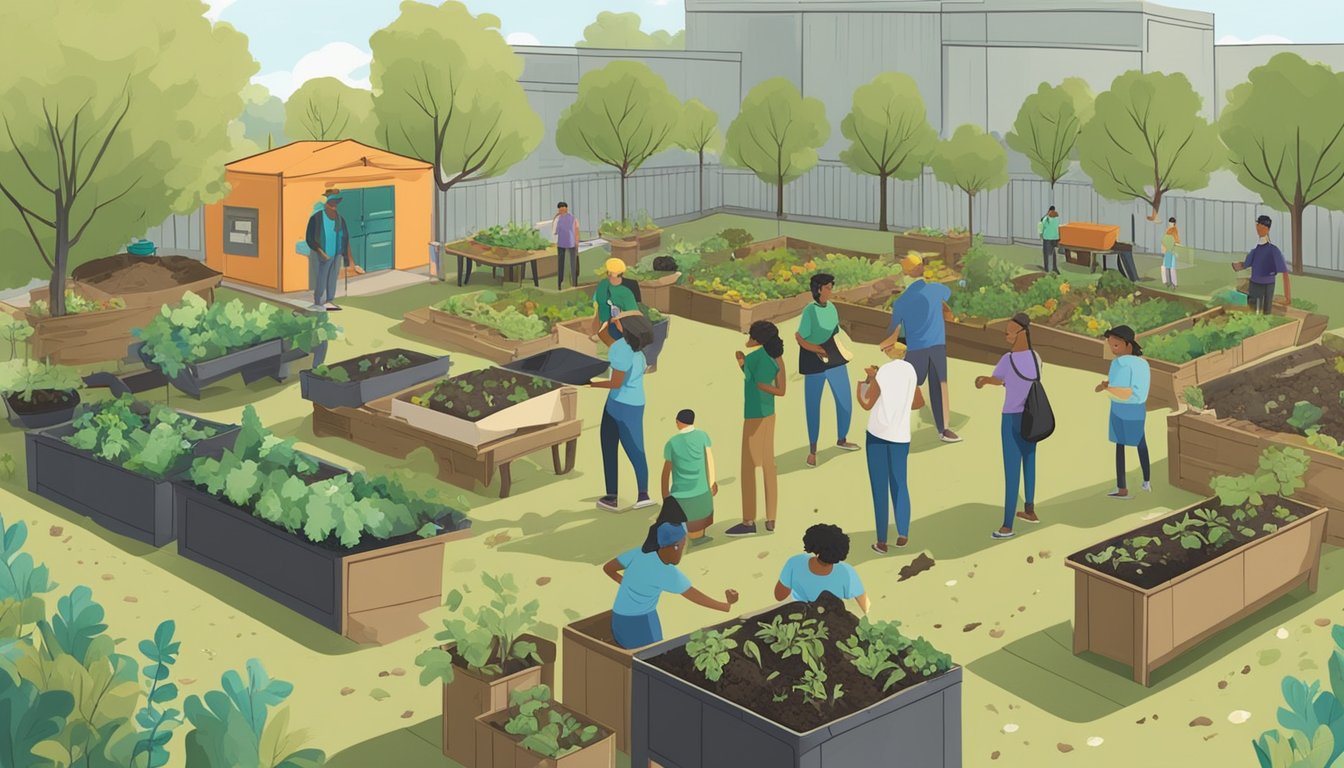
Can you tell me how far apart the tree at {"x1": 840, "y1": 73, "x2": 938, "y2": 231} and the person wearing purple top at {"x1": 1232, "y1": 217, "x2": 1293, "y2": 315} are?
1236 centimetres

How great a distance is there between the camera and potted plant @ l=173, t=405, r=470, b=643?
11750mm

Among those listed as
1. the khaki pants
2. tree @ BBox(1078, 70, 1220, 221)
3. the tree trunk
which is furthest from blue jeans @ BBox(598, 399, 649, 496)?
the tree trunk

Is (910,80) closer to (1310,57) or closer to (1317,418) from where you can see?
(1310,57)

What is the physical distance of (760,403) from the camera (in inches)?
533

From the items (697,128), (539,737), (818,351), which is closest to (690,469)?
(818,351)

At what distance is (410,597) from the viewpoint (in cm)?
1200

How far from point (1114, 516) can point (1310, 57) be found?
2513 centimetres

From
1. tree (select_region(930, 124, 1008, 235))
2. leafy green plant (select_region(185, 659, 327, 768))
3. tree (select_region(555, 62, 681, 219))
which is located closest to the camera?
leafy green plant (select_region(185, 659, 327, 768))

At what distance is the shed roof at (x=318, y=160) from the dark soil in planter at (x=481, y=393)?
975cm

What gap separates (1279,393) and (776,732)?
9896 mm

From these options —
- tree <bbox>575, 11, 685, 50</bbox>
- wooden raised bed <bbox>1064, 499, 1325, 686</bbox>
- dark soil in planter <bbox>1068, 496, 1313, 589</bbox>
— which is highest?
tree <bbox>575, 11, 685, 50</bbox>

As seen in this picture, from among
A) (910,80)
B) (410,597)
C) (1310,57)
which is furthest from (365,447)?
(1310,57)

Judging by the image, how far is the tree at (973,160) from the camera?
3139 cm

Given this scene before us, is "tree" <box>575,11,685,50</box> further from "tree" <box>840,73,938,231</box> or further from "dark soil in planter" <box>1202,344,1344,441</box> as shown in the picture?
"dark soil in planter" <box>1202,344,1344,441</box>
